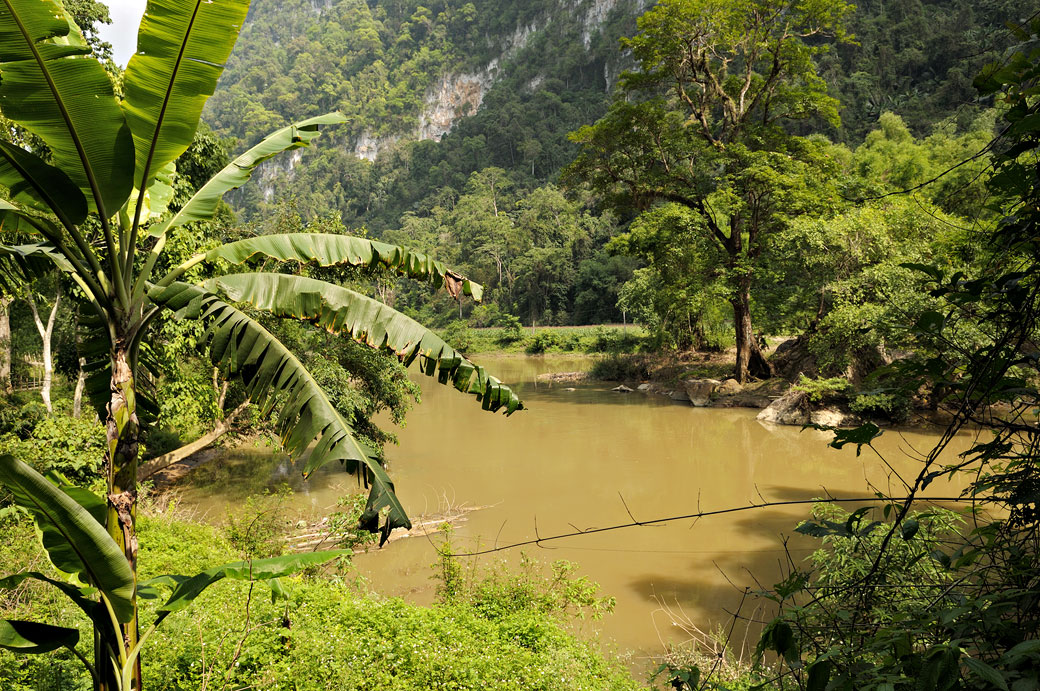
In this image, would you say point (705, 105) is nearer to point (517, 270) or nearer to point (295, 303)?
point (295, 303)

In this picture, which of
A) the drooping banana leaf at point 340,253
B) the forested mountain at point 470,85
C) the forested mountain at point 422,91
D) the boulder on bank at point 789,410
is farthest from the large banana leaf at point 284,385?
the forested mountain at point 422,91

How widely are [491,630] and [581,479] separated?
696 cm

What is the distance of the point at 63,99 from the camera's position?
234 centimetres

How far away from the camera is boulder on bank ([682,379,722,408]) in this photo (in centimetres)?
1823

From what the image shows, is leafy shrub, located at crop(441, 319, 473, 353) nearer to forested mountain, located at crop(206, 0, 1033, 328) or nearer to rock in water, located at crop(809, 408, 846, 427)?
forested mountain, located at crop(206, 0, 1033, 328)

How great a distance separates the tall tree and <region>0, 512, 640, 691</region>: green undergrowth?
44.4 ft

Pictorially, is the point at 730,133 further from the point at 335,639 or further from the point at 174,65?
the point at 174,65

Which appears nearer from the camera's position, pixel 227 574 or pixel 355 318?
pixel 227 574

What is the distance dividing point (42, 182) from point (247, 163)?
1.30m

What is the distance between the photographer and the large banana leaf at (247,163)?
3.22 metres

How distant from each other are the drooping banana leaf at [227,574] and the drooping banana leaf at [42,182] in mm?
1527

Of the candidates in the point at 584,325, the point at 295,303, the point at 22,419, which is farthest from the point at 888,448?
the point at 584,325

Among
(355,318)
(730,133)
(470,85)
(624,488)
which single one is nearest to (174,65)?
(355,318)

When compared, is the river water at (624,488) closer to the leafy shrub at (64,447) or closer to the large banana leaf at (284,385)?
the large banana leaf at (284,385)
